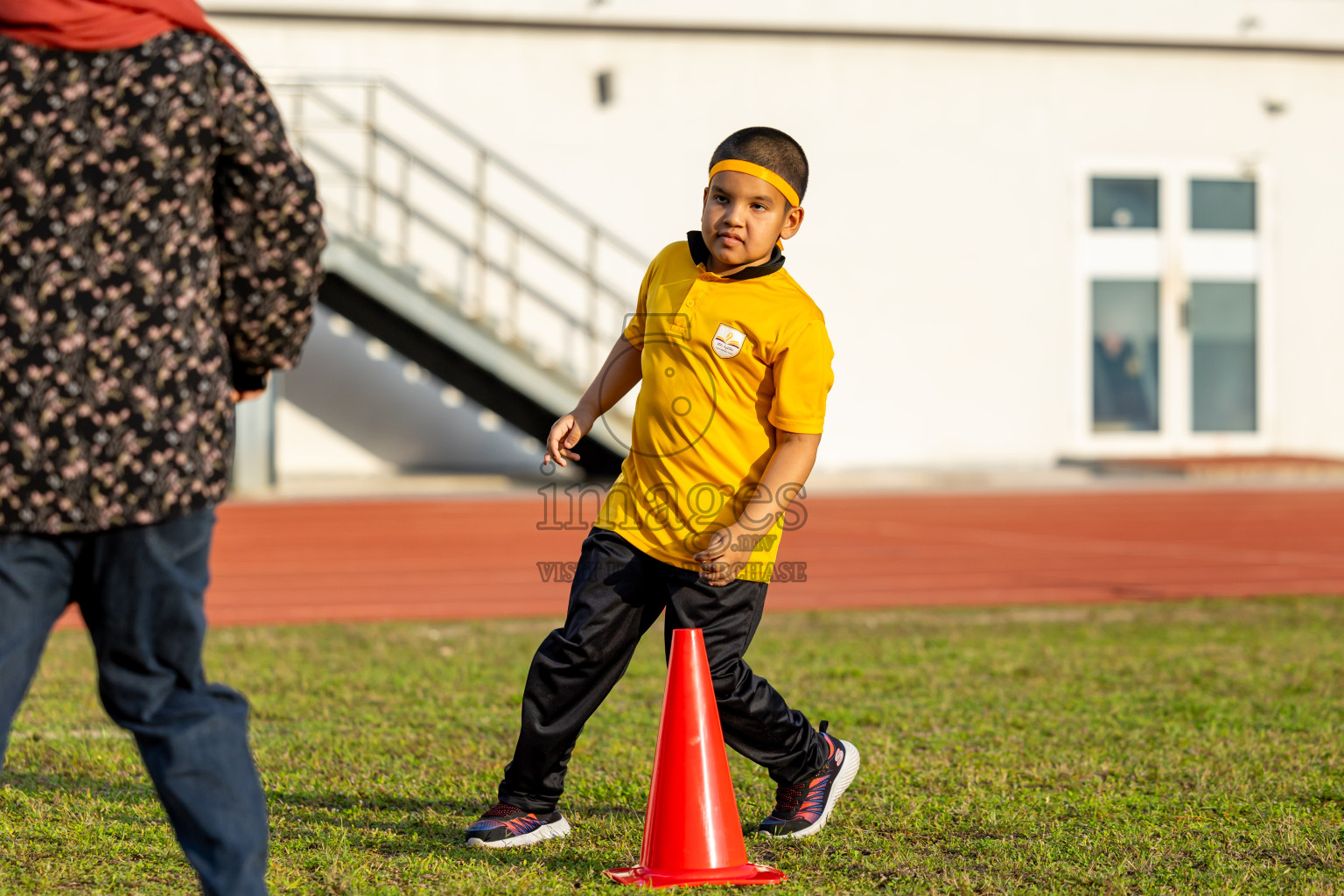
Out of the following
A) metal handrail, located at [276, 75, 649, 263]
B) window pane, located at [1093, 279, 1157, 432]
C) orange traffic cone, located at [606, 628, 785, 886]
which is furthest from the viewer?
window pane, located at [1093, 279, 1157, 432]

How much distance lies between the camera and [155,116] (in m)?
2.22

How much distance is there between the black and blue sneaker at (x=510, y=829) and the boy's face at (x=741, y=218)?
1340 mm

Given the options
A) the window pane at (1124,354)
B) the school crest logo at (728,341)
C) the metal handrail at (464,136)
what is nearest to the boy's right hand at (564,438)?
the school crest logo at (728,341)

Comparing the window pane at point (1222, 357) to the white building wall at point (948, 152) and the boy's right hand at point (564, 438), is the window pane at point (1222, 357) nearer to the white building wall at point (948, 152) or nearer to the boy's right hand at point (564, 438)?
the white building wall at point (948, 152)

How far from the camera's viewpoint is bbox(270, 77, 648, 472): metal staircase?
14422mm

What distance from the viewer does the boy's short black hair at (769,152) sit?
325 cm

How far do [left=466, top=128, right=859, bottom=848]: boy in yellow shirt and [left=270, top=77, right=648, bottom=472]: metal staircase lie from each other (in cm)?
1110

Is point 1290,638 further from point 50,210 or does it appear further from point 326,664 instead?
point 50,210

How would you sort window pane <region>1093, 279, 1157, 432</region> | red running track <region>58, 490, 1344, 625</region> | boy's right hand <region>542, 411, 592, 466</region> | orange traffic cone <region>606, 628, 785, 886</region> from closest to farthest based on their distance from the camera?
orange traffic cone <region>606, 628, 785, 886</region>
boy's right hand <region>542, 411, 592, 466</region>
red running track <region>58, 490, 1344, 625</region>
window pane <region>1093, 279, 1157, 432</region>

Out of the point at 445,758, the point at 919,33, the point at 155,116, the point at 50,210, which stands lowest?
the point at 445,758

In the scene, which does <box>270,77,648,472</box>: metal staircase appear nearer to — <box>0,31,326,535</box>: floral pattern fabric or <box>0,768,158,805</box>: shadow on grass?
<box>0,768,158,805</box>: shadow on grass

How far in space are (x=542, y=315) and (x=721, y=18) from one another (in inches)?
162

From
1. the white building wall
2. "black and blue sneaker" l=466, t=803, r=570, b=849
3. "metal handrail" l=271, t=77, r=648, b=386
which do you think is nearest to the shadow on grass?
"black and blue sneaker" l=466, t=803, r=570, b=849

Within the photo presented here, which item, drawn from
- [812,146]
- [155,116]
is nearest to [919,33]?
[812,146]
